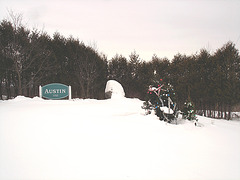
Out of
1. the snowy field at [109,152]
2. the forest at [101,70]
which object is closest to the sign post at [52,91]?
the forest at [101,70]

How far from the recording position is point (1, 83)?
14.7 metres

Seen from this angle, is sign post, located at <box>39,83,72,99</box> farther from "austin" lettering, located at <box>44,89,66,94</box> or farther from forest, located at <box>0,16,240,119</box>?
forest, located at <box>0,16,240,119</box>

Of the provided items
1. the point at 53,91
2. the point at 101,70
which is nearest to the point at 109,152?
the point at 53,91

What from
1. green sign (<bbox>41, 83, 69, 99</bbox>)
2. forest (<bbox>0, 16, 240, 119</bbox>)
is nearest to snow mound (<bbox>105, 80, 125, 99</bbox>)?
forest (<bbox>0, 16, 240, 119</bbox>)

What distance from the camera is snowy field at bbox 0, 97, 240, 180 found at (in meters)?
2.32

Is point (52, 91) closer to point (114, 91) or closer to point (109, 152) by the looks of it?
point (114, 91)

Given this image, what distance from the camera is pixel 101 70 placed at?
64.9 feet

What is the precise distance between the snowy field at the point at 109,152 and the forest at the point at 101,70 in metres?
2.72

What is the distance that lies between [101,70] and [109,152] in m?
17.4

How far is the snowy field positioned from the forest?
2717 millimetres

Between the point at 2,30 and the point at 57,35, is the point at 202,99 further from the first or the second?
the point at 2,30

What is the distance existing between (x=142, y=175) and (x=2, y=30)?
18097 millimetres

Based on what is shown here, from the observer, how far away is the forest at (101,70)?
11.7 metres

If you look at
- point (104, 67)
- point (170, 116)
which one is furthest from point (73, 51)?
point (170, 116)
